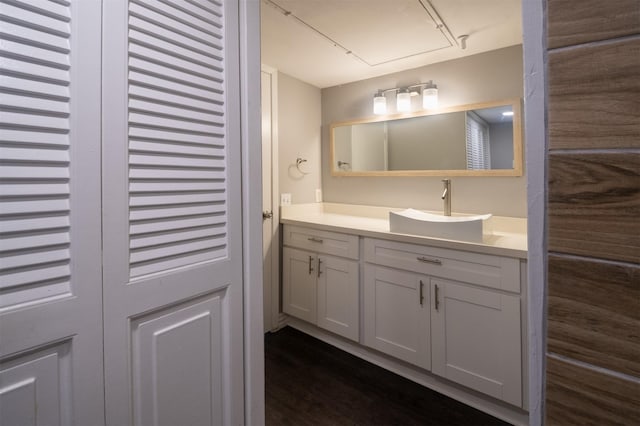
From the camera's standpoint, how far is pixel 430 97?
234 cm

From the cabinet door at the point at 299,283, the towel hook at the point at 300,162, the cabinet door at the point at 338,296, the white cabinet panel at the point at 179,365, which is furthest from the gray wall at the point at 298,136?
the white cabinet panel at the point at 179,365

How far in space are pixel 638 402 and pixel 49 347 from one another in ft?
3.36

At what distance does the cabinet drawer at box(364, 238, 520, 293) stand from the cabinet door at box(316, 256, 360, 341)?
20 cm

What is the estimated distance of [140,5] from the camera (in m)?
0.83

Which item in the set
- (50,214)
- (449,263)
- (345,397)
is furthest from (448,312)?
(50,214)

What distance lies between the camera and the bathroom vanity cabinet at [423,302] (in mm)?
1639

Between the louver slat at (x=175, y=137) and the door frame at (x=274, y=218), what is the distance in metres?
1.55

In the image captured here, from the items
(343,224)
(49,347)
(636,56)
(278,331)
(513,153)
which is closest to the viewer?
(636,56)

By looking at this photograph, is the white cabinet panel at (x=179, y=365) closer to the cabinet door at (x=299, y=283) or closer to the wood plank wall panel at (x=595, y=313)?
the wood plank wall panel at (x=595, y=313)

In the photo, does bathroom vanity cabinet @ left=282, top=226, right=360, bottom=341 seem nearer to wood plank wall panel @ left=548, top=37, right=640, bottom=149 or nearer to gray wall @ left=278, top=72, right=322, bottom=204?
gray wall @ left=278, top=72, right=322, bottom=204

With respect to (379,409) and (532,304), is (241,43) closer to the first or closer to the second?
(532,304)

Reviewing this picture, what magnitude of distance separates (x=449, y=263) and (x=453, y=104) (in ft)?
3.91

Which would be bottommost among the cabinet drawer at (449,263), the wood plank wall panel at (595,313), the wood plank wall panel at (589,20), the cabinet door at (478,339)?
the cabinet door at (478,339)

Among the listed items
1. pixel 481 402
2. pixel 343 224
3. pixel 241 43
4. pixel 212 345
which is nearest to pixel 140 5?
pixel 241 43
